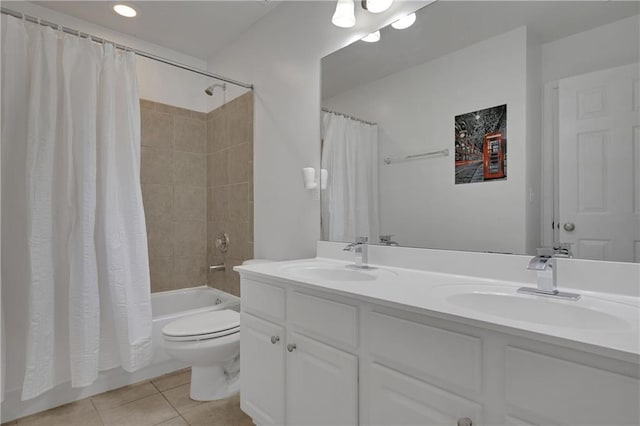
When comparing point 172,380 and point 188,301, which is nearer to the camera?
point 172,380

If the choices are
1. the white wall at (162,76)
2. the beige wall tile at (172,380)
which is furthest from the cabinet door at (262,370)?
the white wall at (162,76)

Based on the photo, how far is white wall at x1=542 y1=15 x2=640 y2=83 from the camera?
1.06 meters

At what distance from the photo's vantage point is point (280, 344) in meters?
1.41

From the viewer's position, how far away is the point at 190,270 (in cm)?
298

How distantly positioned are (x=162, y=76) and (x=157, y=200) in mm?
1048

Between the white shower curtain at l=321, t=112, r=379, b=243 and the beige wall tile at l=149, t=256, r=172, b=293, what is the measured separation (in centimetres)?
157

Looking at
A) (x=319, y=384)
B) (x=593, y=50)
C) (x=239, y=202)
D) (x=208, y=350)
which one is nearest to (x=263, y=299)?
(x=319, y=384)

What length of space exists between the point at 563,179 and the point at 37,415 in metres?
2.79

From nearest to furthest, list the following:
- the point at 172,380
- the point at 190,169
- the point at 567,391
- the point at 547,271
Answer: the point at 567,391, the point at 547,271, the point at 172,380, the point at 190,169

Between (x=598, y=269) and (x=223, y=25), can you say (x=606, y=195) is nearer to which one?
(x=598, y=269)

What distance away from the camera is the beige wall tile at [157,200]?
2734mm

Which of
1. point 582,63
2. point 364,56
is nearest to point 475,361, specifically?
point 582,63

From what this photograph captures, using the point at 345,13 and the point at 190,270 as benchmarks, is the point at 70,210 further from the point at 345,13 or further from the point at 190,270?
the point at 345,13

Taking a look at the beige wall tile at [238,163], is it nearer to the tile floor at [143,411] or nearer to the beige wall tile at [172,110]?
the beige wall tile at [172,110]
